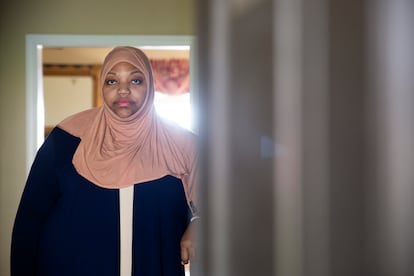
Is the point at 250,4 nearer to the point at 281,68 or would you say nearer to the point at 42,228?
the point at 281,68

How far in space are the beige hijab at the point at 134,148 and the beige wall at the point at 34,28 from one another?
0.95ft

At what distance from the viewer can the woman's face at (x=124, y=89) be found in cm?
171

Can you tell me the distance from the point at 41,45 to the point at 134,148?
2.05 ft

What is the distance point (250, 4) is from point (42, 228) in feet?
4.86

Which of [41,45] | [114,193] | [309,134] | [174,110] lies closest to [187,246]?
[114,193]

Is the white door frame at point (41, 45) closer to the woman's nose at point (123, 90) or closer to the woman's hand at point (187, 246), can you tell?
the woman's nose at point (123, 90)

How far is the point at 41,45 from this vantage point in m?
1.92

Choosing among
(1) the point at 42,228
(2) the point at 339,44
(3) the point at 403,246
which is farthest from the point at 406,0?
(1) the point at 42,228

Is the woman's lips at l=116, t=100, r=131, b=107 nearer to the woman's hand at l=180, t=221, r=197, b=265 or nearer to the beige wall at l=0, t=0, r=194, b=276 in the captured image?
the beige wall at l=0, t=0, r=194, b=276

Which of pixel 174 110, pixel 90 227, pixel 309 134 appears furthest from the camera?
pixel 174 110

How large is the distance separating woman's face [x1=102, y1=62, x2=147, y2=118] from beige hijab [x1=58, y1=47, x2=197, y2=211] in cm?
2

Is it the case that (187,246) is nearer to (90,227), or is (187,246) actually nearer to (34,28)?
(90,227)

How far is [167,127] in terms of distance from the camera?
174 centimetres

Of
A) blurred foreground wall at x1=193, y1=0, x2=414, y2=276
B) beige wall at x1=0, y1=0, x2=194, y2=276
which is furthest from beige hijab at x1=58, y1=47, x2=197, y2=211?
blurred foreground wall at x1=193, y1=0, x2=414, y2=276
